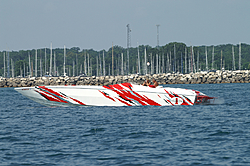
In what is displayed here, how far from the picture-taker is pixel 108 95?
20797 millimetres

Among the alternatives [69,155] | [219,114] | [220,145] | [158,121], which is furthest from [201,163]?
[219,114]

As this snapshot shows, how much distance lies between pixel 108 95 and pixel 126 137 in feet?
27.1

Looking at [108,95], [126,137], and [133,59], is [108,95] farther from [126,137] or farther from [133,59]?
[133,59]

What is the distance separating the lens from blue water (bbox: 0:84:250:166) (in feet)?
32.4

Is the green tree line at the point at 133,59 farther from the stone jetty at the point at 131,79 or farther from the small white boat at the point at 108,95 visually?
the small white boat at the point at 108,95

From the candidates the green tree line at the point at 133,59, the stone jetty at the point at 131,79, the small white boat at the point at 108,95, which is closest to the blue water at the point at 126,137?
the small white boat at the point at 108,95

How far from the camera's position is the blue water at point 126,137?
988 centimetres

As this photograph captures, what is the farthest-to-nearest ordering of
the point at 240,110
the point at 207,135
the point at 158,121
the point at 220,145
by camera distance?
the point at 240,110 → the point at 158,121 → the point at 207,135 → the point at 220,145

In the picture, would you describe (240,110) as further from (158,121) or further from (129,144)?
(129,144)

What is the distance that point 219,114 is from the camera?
18719 mm

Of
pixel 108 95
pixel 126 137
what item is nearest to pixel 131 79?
pixel 108 95

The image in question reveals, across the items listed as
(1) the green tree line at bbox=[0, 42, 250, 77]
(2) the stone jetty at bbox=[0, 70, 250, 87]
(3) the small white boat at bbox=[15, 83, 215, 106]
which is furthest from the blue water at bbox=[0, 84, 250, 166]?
(1) the green tree line at bbox=[0, 42, 250, 77]

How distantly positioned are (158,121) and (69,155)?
673 centimetres

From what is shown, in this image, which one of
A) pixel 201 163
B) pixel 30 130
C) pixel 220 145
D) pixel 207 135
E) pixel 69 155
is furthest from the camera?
pixel 30 130
